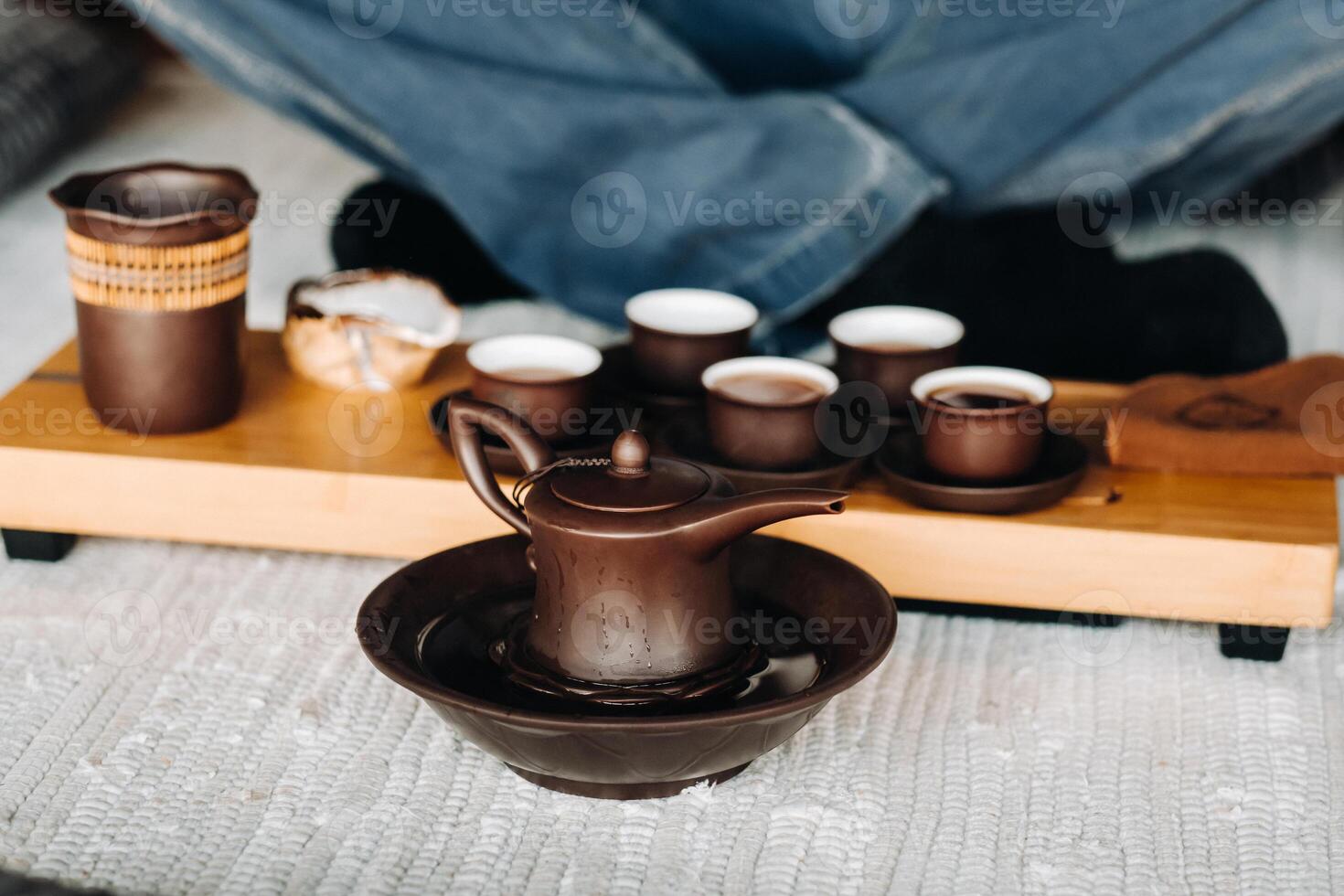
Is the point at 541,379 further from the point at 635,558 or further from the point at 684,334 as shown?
the point at 635,558

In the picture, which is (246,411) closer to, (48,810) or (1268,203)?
(48,810)

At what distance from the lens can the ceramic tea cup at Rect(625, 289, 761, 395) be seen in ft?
3.07

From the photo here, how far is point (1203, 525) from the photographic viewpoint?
84 cm

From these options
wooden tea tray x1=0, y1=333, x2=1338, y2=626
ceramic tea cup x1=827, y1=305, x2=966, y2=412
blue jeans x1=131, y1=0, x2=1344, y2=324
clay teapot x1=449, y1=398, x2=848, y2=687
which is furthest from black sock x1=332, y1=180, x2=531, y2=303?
clay teapot x1=449, y1=398, x2=848, y2=687

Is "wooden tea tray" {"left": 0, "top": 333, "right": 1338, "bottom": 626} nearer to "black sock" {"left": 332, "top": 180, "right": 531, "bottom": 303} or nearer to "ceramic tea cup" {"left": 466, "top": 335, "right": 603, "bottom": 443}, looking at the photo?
"ceramic tea cup" {"left": 466, "top": 335, "right": 603, "bottom": 443}

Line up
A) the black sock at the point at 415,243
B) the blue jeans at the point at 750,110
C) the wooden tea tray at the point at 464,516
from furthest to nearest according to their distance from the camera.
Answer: the black sock at the point at 415,243 → the blue jeans at the point at 750,110 → the wooden tea tray at the point at 464,516

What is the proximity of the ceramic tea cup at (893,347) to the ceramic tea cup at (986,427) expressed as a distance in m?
0.05

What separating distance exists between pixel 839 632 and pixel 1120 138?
0.68m

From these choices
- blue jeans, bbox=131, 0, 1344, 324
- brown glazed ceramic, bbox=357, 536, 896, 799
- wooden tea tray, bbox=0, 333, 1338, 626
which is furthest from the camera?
blue jeans, bbox=131, 0, 1344, 324

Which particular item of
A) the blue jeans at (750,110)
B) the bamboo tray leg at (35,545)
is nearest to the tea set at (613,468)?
the bamboo tray leg at (35,545)

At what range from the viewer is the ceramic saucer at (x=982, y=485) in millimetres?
833

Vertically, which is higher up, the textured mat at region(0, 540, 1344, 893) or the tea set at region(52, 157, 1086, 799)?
the tea set at region(52, 157, 1086, 799)

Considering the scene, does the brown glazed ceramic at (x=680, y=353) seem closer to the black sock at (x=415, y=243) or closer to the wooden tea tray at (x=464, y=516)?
the wooden tea tray at (x=464, y=516)

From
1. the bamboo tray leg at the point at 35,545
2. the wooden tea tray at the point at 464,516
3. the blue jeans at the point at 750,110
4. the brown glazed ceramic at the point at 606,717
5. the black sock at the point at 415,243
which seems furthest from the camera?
the black sock at the point at 415,243
